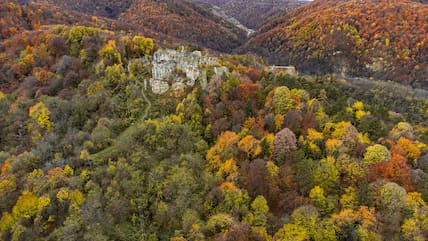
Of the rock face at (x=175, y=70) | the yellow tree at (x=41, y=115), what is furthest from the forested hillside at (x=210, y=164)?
the rock face at (x=175, y=70)

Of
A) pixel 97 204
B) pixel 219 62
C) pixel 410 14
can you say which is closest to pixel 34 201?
pixel 97 204

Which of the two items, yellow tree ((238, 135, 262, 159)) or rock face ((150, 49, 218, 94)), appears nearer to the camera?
yellow tree ((238, 135, 262, 159))

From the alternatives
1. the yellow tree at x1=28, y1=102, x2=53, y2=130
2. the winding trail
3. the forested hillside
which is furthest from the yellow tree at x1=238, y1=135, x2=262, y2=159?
the yellow tree at x1=28, y1=102, x2=53, y2=130

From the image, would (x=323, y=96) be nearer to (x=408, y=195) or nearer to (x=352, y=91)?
(x=408, y=195)

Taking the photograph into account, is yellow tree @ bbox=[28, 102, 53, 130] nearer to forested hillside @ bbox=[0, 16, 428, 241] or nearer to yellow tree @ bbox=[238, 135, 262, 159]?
forested hillside @ bbox=[0, 16, 428, 241]

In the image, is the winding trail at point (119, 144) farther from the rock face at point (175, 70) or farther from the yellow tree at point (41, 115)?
the yellow tree at point (41, 115)
